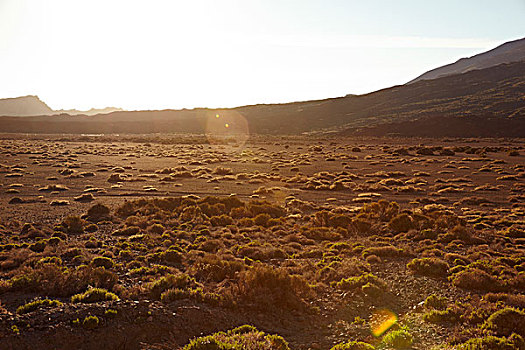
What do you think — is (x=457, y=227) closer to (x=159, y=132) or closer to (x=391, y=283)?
(x=391, y=283)

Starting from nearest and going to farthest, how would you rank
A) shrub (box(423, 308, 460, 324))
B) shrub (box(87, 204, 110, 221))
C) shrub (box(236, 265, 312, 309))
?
1. shrub (box(423, 308, 460, 324))
2. shrub (box(236, 265, 312, 309))
3. shrub (box(87, 204, 110, 221))

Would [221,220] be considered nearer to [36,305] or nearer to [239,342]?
[36,305]

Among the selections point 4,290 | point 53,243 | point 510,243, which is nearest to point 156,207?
point 53,243

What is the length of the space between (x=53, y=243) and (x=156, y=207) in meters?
8.37

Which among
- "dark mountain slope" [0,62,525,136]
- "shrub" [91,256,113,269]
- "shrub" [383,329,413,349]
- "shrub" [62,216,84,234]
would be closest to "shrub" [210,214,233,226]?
"shrub" [62,216,84,234]

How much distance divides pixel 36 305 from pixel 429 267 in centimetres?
1324

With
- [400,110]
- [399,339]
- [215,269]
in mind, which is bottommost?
[399,339]

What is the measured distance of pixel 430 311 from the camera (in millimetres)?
9750

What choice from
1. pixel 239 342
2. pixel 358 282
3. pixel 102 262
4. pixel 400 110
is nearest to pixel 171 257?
pixel 102 262

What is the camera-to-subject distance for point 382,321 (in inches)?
373

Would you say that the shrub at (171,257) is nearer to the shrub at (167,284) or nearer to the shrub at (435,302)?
the shrub at (167,284)

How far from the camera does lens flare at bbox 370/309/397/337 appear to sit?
897 centimetres

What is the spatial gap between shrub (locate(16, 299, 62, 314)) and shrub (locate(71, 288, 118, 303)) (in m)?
0.44

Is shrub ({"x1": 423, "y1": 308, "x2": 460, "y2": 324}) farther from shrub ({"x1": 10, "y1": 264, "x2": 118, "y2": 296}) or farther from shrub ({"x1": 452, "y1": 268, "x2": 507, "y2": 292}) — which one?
shrub ({"x1": 10, "y1": 264, "x2": 118, "y2": 296})
